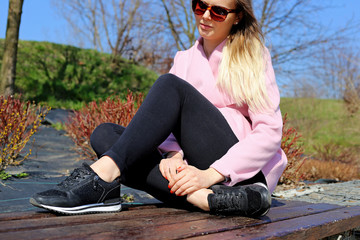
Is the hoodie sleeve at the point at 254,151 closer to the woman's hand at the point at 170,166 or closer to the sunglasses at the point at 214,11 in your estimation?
the woman's hand at the point at 170,166

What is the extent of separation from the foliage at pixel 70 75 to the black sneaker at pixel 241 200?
7506mm

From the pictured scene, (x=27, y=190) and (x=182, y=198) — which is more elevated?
(x=182, y=198)

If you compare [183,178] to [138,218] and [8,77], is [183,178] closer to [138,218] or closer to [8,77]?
[138,218]

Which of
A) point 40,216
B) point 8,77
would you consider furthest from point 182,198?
point 8,77

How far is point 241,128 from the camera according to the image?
1912 millimetres

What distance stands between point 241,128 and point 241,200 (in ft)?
1.37

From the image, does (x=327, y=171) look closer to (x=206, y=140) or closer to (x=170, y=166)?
(x=206, y=140)

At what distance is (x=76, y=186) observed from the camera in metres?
1.62

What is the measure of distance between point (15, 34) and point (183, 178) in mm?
6980

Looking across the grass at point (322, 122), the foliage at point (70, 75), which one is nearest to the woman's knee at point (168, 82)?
Answer: the grass at point (322, 122)

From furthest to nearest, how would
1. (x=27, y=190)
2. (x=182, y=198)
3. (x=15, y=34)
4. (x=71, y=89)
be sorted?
(x=71, y=89) < (x=15, y=34) < (x=27, y=190) < (x=182, y=198)

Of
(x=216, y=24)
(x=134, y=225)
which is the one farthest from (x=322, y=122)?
(x=134, y=225)

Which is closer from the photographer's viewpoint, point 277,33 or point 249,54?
point 249,54

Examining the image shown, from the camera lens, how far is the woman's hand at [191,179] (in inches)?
66.0
